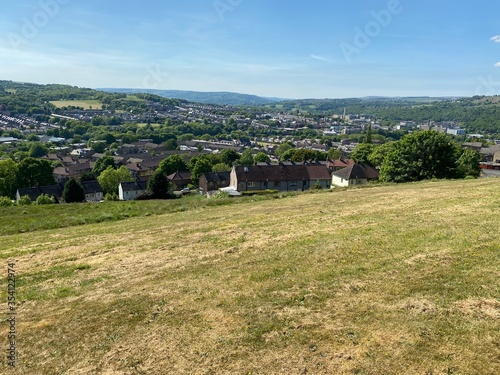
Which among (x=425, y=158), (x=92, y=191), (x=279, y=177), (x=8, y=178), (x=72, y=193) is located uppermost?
(x=425, y=158)

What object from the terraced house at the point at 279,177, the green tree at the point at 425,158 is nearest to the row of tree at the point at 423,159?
the green tree at the point at 425,158

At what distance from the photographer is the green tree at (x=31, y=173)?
79.6 meters

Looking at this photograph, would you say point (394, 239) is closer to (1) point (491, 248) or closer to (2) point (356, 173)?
(1) point (491, 248)

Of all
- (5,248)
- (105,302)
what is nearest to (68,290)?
(105,302)

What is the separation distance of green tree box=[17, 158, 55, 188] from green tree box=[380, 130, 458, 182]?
7504 centimetres

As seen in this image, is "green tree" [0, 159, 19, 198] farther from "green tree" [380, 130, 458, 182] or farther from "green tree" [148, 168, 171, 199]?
"green tree" [380, 130, 458, 182]

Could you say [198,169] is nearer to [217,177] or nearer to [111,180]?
[217,177]

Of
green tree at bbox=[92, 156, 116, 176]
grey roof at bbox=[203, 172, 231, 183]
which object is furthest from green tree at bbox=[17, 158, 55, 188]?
grey roof at bbox=[203, 172, 231, 183]

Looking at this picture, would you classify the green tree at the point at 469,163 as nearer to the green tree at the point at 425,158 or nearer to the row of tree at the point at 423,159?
the row of tree at the point at 423,159

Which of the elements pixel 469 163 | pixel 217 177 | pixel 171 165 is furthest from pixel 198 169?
pixel 469 163

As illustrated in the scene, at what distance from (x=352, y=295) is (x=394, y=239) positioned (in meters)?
5.08

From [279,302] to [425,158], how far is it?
47.0 m

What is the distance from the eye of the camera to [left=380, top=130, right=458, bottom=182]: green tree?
49125 millimetres

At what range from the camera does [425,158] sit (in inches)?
1953
